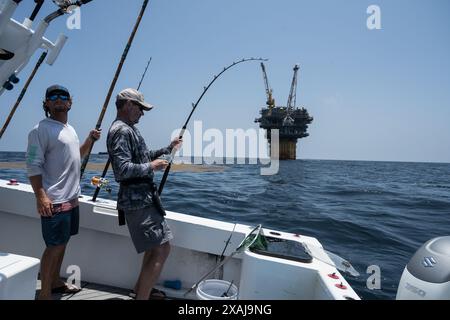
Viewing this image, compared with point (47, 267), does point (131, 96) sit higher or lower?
higher

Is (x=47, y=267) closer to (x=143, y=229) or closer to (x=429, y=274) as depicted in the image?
(x=143, y=229)

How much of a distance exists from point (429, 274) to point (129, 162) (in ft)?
7.28

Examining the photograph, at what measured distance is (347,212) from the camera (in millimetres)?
8398

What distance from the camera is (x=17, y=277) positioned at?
3.76 feet

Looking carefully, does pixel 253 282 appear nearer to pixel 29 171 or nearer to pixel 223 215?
pixel 29 171

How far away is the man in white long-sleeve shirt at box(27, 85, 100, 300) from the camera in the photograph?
1851 millimetres

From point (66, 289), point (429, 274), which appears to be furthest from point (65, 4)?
point (429, 274)

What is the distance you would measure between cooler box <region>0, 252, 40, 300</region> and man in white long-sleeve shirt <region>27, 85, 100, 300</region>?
71 cm

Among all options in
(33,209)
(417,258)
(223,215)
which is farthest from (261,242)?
(223,215)

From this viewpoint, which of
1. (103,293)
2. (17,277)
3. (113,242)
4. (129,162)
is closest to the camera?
(17,277)

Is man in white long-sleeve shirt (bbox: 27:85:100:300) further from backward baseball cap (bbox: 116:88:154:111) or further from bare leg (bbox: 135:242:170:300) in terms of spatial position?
bare leg (bbox: 135:242:170:300)

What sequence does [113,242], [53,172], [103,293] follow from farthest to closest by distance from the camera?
[113,242]
[103,293]
[53,172]

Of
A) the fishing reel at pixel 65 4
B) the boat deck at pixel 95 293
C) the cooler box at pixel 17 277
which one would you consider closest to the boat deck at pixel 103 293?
the boat deck at pixel 95 293
